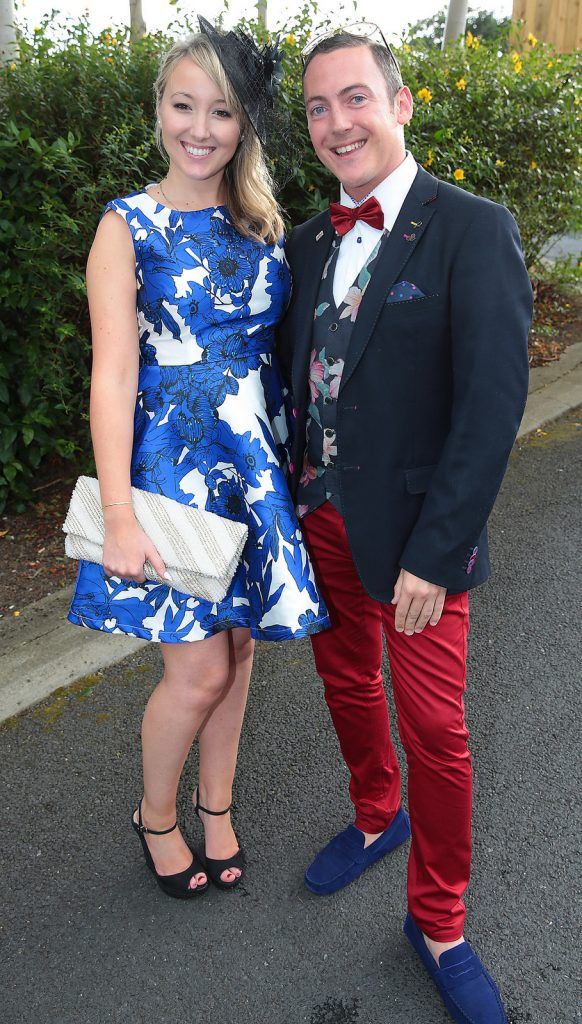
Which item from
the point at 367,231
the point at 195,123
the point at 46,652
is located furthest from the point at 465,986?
the point at 195,123

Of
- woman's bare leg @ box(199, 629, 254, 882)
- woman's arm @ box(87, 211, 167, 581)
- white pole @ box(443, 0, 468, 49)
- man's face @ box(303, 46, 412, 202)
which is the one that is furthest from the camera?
white pole @ box(443, 0, 468, 49)

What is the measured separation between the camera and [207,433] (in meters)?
2.05

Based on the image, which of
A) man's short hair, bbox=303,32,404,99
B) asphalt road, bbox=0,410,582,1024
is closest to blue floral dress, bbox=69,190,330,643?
man's short hair, bbox=303,32,404,99

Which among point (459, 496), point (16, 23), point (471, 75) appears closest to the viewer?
point (459, 496)

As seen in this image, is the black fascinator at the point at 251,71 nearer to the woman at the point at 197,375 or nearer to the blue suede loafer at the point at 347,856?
the woman at the point at 197,375

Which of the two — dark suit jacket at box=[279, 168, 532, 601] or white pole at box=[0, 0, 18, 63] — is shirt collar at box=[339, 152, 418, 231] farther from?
white pole at box=[0, 0, 18, 63]

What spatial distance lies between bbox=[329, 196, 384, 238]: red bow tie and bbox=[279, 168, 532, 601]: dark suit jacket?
72mm

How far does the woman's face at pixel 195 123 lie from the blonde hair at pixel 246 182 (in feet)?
0.10

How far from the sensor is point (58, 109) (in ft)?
13.3

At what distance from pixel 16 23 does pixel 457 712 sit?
511cm

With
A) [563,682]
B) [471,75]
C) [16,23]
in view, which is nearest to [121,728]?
[563,682]

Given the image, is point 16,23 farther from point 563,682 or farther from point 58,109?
point 563,682

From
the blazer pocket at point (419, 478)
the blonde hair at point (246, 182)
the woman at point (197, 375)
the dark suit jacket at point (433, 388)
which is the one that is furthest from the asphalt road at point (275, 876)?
the blonde hair at point (246, 182)

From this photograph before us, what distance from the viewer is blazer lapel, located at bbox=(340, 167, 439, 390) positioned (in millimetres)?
1825
